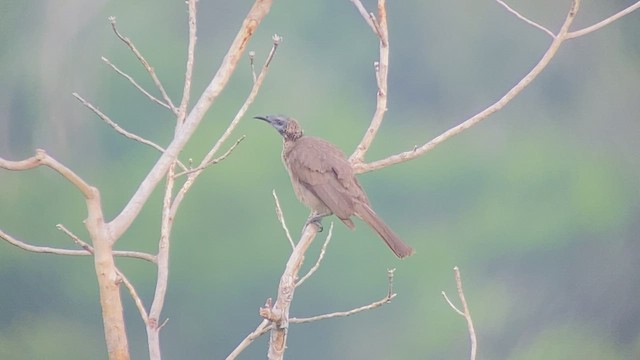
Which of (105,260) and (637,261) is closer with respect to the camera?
(105,260)

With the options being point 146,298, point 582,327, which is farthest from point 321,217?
point 582,327

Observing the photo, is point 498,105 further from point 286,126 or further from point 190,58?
point 286,126

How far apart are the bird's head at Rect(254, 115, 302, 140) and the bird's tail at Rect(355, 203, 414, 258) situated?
1.52 feet

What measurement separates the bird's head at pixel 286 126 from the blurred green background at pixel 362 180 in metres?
0.16

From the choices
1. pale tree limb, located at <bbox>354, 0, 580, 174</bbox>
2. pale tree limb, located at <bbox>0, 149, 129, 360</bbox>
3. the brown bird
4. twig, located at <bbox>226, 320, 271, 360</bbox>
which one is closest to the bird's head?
the brown bird

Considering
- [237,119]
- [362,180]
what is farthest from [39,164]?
[362,180]

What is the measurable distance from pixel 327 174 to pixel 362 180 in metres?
0.59

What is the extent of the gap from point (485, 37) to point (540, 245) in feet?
2.92

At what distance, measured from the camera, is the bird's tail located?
3119 millimetres

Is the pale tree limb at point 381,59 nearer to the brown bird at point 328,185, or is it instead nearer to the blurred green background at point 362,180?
the brown bird at point 328,185

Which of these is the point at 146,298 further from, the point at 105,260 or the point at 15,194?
the point at 105,260

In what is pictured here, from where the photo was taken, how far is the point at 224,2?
148 inches

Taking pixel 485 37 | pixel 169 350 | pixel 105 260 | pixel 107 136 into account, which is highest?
pixel 485 37

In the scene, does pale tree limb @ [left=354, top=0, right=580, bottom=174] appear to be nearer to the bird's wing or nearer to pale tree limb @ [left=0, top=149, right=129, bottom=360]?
the bird's wing
